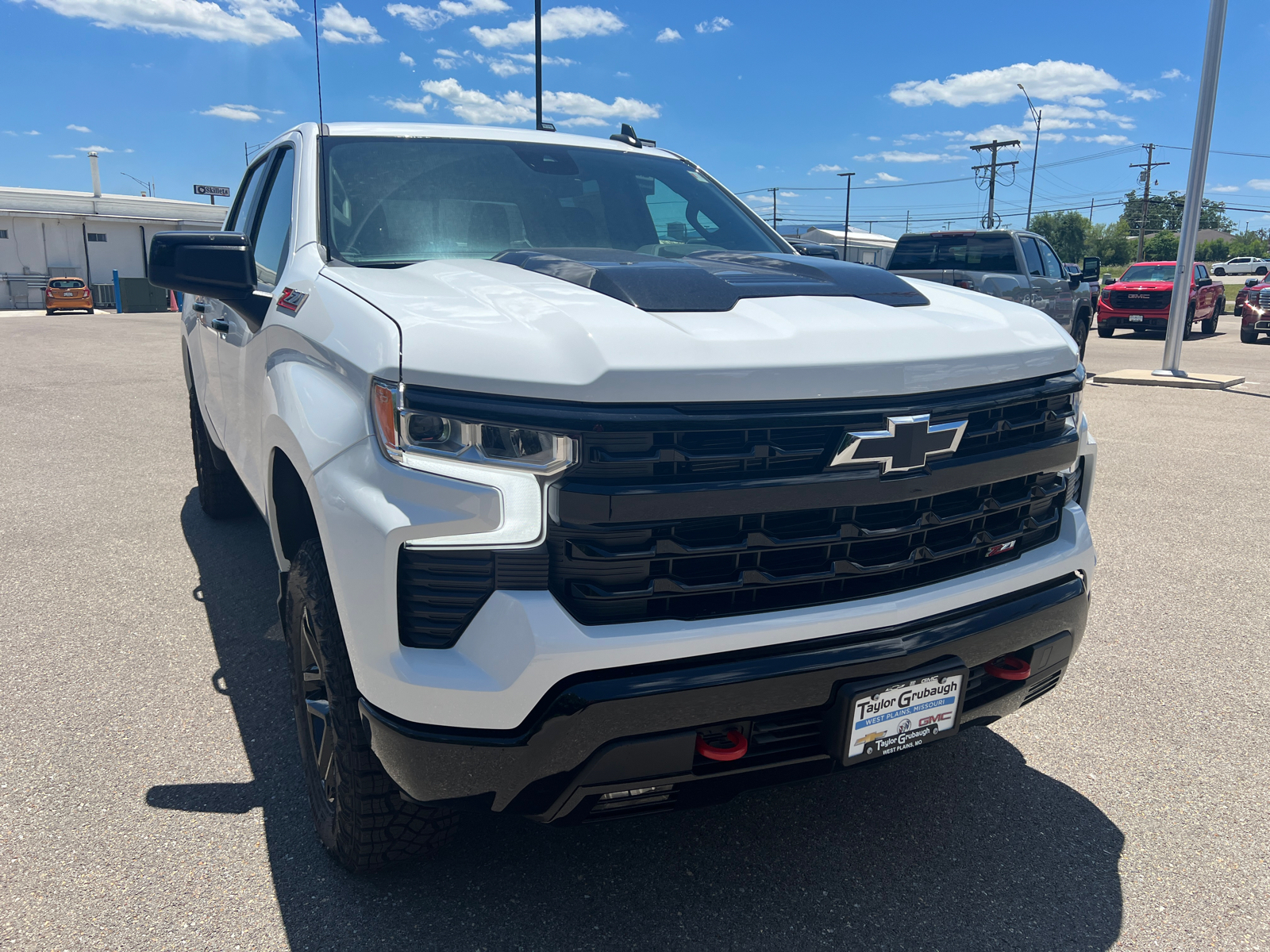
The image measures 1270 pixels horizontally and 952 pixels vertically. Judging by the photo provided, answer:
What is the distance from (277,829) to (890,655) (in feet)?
5.61

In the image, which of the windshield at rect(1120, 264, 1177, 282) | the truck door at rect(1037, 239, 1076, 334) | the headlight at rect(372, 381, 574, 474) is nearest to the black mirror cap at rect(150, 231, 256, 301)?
the headlight at rect(372, 381, 574, 474)

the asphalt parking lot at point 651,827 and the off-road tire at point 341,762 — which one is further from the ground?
the off-road tire at point 341,762

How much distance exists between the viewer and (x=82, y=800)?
8.68ft

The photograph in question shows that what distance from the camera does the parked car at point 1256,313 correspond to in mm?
19781

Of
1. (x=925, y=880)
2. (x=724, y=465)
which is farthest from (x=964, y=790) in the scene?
(x=724, y=465)

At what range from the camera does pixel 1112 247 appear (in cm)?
9900

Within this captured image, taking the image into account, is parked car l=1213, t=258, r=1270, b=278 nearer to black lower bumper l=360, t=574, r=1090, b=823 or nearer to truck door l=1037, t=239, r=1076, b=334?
truck door l=1037, t=239, r=1076, b=334

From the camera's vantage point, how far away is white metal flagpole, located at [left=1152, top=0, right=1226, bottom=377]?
12008mm

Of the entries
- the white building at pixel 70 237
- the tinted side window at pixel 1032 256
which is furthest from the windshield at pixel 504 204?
the white building at pixel 70 237

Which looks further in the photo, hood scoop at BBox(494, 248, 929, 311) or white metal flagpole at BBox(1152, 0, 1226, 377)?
white metal flagpole at BBox(1152, 0, 1226, 377)

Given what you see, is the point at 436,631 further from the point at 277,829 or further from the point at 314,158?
the point at 314,158

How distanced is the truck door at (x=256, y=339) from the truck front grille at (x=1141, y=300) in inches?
873

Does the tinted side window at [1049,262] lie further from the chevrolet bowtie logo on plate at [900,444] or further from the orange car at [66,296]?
the orange car at [66,296]

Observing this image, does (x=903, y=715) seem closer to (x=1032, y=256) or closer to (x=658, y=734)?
(x=658, y=734)
